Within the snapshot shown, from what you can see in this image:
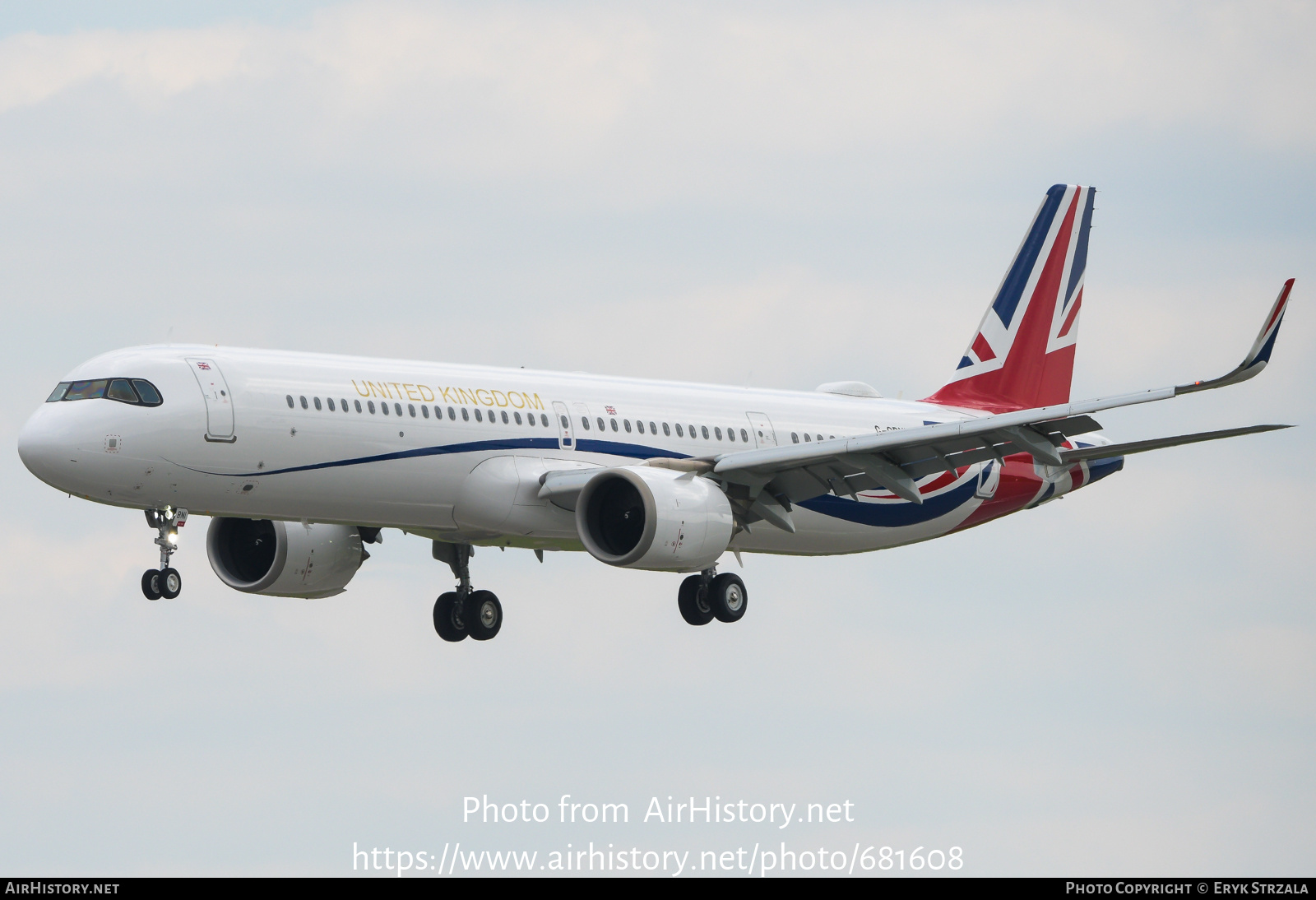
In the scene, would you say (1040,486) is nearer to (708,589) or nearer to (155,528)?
(708,589)

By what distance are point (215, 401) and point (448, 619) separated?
11283 mm

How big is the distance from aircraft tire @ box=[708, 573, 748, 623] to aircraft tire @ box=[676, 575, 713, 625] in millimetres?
162

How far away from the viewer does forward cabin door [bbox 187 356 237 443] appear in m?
38.4

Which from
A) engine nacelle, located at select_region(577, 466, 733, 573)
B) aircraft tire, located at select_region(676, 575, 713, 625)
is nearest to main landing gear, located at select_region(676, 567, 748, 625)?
aircraft tire, located at select_region(676, 575, 713, 625)

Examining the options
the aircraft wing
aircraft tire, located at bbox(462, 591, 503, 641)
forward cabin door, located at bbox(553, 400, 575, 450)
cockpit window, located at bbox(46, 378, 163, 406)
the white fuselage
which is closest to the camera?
the white fuselage

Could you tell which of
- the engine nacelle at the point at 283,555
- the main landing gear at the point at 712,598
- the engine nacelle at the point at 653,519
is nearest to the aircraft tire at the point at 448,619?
the engine nacelle at the point at 283,555

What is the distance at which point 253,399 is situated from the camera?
128 ft

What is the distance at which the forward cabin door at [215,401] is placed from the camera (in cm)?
3844

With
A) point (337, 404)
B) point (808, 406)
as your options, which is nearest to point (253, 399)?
point (337, 404)

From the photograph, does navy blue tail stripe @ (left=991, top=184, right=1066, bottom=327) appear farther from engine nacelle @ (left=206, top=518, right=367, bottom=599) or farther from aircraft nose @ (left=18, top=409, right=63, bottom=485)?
aircraft nose @ (left=18, top=409, right=63, bottom=485)

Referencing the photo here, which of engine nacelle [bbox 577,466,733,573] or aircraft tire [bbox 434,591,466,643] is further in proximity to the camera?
aircraft tire [bbox 434,591,466,643]

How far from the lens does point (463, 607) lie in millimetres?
48312

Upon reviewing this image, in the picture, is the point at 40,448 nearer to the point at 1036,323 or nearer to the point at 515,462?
the point at 515,462

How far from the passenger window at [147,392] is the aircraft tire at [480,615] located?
39.1 feet
